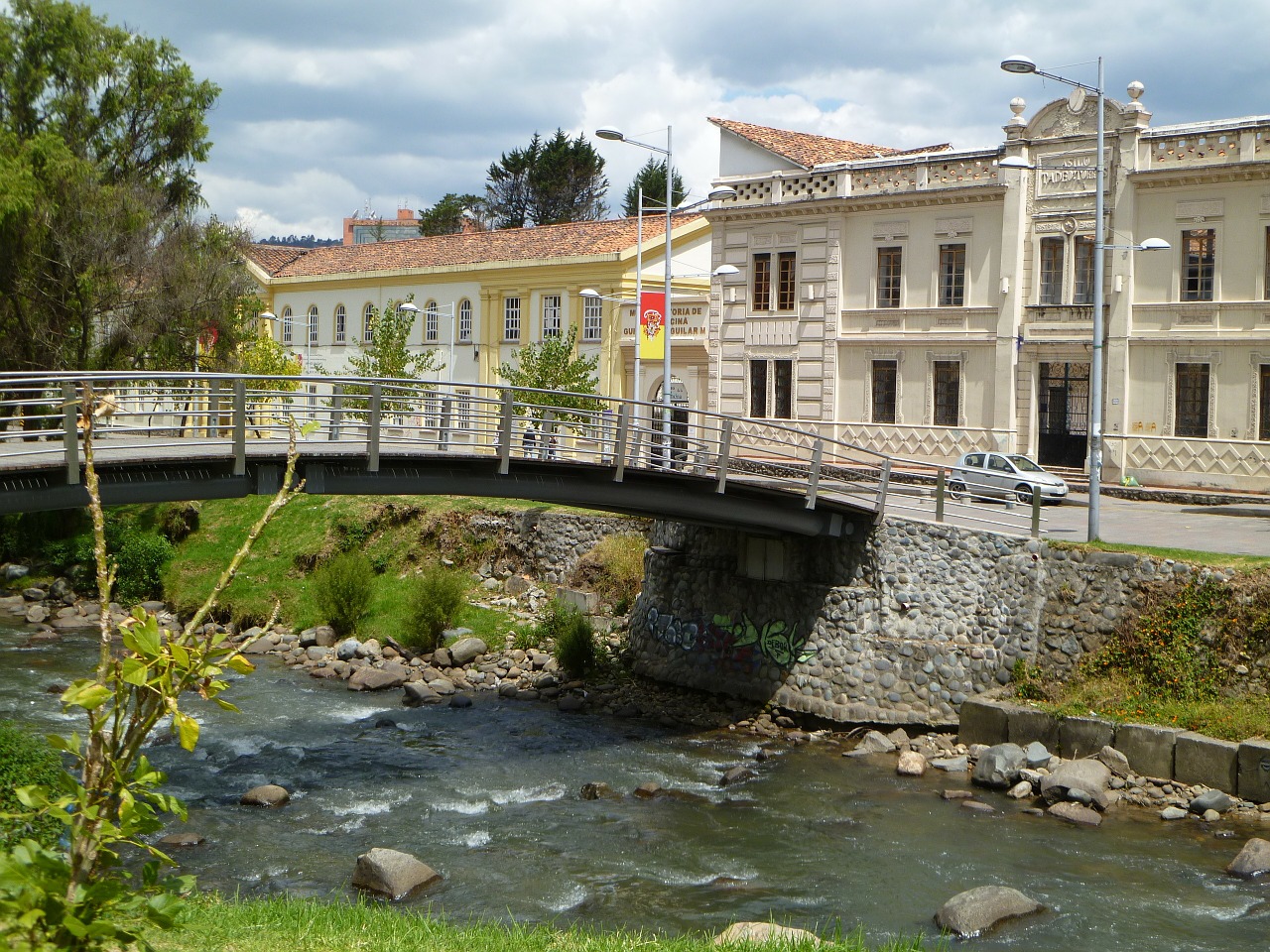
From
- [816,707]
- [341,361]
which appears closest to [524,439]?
[816,707]

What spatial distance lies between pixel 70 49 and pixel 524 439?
71.6ft

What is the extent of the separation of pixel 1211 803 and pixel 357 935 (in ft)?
39.7

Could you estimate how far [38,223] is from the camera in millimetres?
32969

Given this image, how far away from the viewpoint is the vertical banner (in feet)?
107

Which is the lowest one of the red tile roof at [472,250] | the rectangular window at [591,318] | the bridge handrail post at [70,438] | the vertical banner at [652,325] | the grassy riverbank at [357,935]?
the grassy riverbank at [357,935]

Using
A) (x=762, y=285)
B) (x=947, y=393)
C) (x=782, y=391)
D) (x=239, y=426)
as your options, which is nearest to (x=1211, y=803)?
(x=239, y=426)

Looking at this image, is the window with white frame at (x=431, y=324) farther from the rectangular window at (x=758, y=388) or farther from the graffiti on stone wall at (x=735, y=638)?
the graffiti on stone wall at (x=735, y=638)

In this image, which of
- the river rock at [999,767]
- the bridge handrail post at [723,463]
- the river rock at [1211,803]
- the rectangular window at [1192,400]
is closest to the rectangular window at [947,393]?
the rectangular window at [1192,400]

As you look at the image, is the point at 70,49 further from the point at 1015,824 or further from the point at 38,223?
the point at 1015,824

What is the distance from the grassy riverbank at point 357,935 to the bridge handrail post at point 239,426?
588 cm

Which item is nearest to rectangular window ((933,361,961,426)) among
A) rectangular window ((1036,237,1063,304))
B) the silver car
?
the silver car

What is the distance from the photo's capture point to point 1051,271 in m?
35.2

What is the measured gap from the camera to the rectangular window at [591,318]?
1785 inches

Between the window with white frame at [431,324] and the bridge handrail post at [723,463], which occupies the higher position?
the window with white frame at [431,324]
